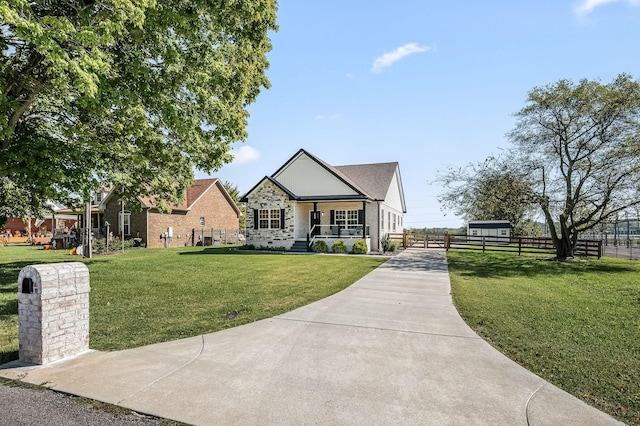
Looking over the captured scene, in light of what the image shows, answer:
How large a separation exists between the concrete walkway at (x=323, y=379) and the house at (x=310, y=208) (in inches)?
650

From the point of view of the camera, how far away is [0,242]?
1281 inches

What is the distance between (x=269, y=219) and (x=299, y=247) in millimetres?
3206

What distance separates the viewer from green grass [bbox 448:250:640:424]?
420cm

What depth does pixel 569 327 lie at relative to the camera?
257 inches

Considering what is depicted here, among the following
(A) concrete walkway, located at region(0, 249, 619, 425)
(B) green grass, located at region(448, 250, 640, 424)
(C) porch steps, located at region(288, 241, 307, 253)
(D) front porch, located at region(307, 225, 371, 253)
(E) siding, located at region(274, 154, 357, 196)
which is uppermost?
(E) siding, located at region(274, 154, 357, 196)

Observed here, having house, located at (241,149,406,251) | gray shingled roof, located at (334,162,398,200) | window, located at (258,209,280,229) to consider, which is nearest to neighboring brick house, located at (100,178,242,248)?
window, located at (258,209,280,229)

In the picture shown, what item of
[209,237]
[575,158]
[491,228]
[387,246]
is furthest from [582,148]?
[209,237]

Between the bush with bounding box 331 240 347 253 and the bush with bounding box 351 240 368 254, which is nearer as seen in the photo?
the bush with bounding box 351 240 368 254

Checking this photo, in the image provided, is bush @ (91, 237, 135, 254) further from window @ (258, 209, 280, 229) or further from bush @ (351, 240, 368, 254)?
bush @ (351, 240, 368, 254)

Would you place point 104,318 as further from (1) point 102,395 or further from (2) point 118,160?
(2) point 118,160

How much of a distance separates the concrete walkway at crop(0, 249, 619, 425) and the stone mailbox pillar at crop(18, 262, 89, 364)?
23 cm

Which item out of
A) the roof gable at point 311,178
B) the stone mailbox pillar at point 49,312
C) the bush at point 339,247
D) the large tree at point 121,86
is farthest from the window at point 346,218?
the stone mailbox pillar at point 49,312

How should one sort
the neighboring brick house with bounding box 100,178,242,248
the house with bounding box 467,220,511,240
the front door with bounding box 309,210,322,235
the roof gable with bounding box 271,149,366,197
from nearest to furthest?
1. the roof gable with bounding box 271,149,366,197
2. the front door with bounding box 309,210,322,235
3. the neighboring brick house with bounding box 100,178,242,248
4. the house with bounding box 467,220,511,240

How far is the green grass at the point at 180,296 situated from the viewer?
20.0ft
